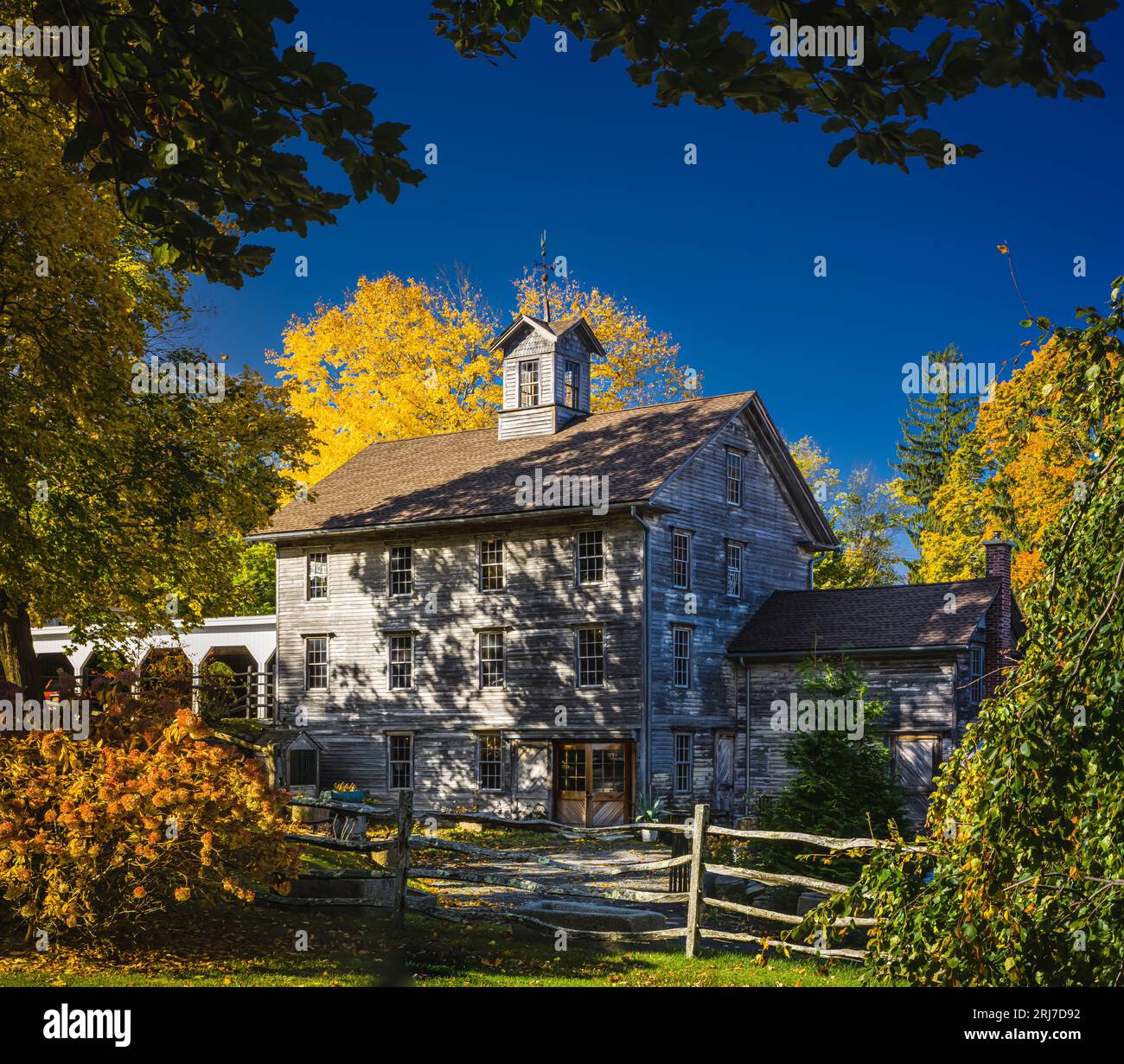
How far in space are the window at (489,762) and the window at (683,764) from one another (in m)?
4.84

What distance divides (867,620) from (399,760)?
13.7m

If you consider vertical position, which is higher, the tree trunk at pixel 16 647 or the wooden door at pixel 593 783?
the tree trunk at pixel 16 647

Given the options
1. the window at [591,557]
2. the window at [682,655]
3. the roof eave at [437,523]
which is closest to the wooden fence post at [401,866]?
the roof eave at [437,523]

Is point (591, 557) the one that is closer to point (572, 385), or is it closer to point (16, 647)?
point (572, 385)

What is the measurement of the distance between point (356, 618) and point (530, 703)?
673 centimetres

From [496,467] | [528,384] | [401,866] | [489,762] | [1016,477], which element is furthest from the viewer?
[528,384]

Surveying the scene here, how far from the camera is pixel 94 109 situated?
7184mm

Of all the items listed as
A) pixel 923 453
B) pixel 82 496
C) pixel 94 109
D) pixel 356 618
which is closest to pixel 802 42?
pixel 94 109

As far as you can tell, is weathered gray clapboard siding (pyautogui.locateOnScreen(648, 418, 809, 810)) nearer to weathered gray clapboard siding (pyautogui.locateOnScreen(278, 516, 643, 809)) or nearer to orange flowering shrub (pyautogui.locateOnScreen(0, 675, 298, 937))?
weathered gray clapboard siding (pyautogui.locateOnScreen(278, 516, 643, 809))

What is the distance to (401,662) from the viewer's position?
1389 inches

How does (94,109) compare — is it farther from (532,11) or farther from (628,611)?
(628,611)

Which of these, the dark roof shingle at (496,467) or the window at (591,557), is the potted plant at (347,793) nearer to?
the dark roof shingle at (496,467)

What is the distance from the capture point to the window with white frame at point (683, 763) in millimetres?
31547

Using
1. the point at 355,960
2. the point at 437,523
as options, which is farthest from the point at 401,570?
the point at 355,960
